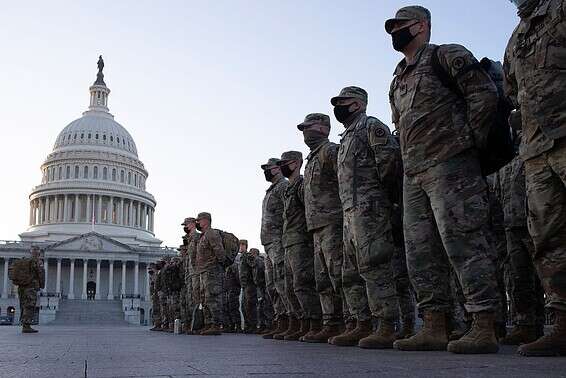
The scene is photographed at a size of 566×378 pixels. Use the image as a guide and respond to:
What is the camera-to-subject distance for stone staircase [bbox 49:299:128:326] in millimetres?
68125

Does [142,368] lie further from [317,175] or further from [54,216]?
[54,216]

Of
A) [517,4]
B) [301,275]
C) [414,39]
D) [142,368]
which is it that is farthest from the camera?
[301,275]

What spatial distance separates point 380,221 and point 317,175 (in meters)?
1.88

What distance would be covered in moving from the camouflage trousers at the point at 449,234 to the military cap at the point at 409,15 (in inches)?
56.9

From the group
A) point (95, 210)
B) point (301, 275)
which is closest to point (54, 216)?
point (95, 210)

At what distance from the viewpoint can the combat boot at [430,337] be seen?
5.26 m

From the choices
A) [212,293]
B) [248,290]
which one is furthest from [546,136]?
[248,290]

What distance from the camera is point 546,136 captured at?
15.2ft

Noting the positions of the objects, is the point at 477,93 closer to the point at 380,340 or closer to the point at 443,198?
the point at 443,198

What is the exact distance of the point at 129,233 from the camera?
106000 millimetres

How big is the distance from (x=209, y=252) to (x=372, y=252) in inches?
287

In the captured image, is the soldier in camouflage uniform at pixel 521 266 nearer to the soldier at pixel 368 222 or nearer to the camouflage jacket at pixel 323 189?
the soldier at pixel 368 222

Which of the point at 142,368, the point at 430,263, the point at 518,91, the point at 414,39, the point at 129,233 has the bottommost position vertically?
the point at 142,368

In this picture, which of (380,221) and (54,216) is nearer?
(380,221)
